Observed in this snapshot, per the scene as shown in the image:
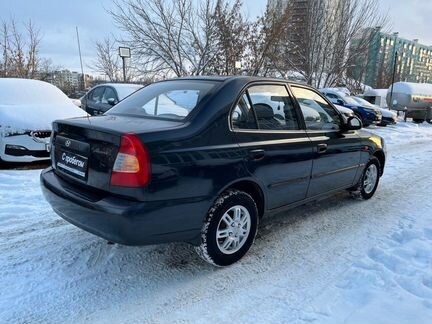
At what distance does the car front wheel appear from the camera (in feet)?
9.52

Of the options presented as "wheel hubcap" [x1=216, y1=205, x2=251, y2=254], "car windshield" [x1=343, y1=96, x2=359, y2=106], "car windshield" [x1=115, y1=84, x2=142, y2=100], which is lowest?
"wheel hubcap" [x1=216, y1=205, x2=251, y2=254]

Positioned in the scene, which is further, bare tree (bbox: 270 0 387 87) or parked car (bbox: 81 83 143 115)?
bare tree (bbox: 270 0 387 87)

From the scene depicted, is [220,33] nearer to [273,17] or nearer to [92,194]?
[273,17]

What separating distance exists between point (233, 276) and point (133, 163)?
1.34 m

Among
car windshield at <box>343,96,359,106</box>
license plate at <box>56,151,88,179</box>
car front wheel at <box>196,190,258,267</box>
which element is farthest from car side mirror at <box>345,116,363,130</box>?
car windshield at <box>343,96,359,106</box>

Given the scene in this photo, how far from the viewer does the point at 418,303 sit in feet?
8.33

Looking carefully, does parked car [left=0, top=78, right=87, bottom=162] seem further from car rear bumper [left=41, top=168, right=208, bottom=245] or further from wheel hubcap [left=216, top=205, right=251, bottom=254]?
wheel hubcap [left=216, top=205, right=251, bottom=254]

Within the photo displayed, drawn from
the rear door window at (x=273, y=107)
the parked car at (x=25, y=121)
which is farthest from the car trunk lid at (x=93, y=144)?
the parked car at (x=25, y=121)

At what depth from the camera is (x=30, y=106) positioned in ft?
21.1

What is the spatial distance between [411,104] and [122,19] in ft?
61.0

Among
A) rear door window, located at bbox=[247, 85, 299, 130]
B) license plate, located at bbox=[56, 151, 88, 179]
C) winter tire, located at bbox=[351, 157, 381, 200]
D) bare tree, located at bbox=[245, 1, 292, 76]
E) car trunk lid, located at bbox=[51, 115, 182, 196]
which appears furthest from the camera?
bare tree, located at bbox=[245, 1, 292, 76]

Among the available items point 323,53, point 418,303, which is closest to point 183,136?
point 418,303

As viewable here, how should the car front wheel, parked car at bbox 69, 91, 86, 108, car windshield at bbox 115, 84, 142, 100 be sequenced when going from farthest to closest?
parked car at bbox 69, 91, 86, 108
car windshield at bbox 115, 84, 142, 100
the car front wheel

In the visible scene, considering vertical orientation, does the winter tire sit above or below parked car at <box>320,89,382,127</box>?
below
